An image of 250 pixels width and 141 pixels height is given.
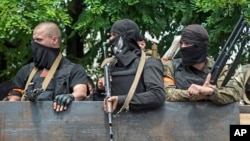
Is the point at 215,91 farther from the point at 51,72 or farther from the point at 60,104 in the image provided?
the point at 51,72

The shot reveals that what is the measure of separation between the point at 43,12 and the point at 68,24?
331mm

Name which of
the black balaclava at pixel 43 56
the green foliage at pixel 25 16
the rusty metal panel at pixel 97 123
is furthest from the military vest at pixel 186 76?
the green foliage at pixel 25 16

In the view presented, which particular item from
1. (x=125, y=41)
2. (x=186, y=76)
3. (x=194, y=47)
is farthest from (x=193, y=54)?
(x=125, y=41)

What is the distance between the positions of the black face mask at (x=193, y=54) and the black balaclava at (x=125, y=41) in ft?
1.15

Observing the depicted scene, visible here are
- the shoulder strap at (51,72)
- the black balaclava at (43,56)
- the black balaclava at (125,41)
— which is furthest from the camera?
the black balaclava at (43,56)

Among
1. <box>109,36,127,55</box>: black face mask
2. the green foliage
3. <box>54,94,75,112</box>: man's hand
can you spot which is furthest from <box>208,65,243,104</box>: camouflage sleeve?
the green foliage

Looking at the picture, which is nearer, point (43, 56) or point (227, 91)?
point (227, 91)

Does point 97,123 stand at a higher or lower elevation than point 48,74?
lower

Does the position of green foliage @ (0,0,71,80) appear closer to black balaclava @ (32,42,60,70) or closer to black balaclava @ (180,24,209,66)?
black balaclava @ (32,42,60,70)

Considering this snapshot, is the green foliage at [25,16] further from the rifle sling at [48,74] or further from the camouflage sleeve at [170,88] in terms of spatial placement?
the camouflage sleeve at [170,88]

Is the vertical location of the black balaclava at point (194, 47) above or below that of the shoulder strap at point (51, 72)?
above

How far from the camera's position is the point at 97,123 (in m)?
4.05

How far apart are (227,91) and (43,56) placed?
1504 millimetres

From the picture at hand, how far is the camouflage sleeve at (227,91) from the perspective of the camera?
4.06 metres
